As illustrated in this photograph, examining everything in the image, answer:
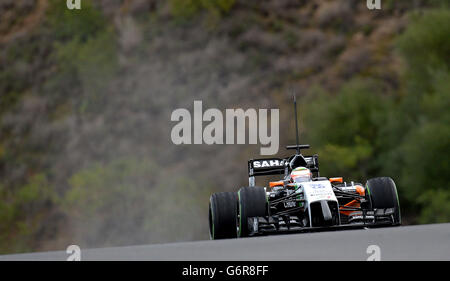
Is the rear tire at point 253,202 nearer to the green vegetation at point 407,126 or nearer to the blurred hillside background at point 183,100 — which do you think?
the green vegetation at point 407,126

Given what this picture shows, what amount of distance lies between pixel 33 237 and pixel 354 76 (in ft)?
71.3

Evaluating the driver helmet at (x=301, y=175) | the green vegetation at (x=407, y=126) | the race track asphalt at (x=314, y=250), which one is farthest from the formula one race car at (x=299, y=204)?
the green vegetation at (x=407, y=126)

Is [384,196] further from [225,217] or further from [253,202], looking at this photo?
[225,217]

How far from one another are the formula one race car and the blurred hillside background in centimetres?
2599

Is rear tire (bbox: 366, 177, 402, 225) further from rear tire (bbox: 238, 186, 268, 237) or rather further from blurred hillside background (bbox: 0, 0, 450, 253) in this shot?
blurred hillside background (bbox: 0, 0, 450, 253)

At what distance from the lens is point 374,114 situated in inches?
1785

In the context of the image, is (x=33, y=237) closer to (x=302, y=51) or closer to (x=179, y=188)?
(x=179, y=188)

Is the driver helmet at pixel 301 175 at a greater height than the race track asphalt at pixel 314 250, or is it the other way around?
the driver helmet at pixel 301 175

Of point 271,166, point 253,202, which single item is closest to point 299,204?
point 253,202

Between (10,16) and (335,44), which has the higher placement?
(10,16)

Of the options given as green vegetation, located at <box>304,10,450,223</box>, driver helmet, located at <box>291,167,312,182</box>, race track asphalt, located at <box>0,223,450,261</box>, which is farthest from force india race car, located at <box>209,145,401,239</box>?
green vegetation, located at <box>304,10,450,223</box>

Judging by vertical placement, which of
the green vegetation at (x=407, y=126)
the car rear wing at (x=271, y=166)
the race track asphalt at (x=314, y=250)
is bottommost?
the race track asphalt at (x=314, y=250)

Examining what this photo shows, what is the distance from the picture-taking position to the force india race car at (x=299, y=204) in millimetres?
10945
